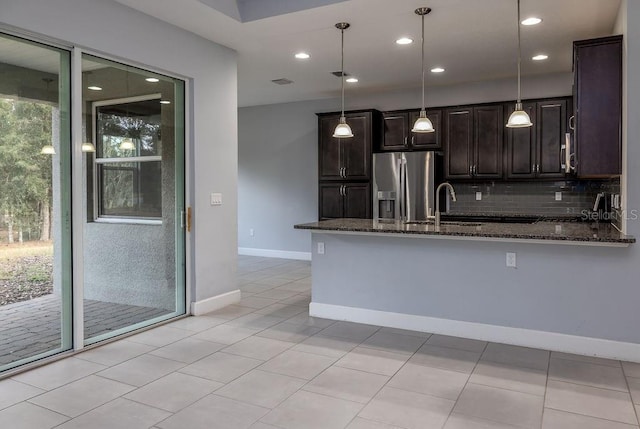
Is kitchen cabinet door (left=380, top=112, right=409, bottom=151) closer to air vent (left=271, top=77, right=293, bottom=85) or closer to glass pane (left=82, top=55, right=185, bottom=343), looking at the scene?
air vent (left=271, top=77, right=293, bottom=85)

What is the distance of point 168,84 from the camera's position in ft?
14.3

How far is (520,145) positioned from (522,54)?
48.8 inches

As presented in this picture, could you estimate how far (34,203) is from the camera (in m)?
3.29

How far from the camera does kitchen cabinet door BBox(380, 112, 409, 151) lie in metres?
6.79

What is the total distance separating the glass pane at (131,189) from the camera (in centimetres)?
395

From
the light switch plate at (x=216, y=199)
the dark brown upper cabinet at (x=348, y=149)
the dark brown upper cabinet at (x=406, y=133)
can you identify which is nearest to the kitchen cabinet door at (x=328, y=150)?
the dark brown upper cabinet at (x=348, y=149)

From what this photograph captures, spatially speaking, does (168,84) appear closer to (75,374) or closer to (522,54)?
(75,374)

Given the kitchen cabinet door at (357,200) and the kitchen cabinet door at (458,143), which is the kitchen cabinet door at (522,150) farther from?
the kitchen cabinet door at (357,200)

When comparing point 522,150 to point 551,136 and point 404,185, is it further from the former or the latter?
point 404,185

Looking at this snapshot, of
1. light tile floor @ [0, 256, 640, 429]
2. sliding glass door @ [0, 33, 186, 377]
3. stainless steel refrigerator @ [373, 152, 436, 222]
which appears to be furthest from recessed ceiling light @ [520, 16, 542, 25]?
Answer: sliding glass door @ [0, 33, 186, 377]

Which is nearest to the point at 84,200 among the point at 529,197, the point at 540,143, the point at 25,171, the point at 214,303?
the point at 25,171

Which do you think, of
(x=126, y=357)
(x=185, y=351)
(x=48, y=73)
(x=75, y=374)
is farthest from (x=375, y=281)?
(x=48, y=73)

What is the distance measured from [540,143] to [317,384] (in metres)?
4.53

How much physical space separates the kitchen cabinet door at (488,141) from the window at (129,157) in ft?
13.3
